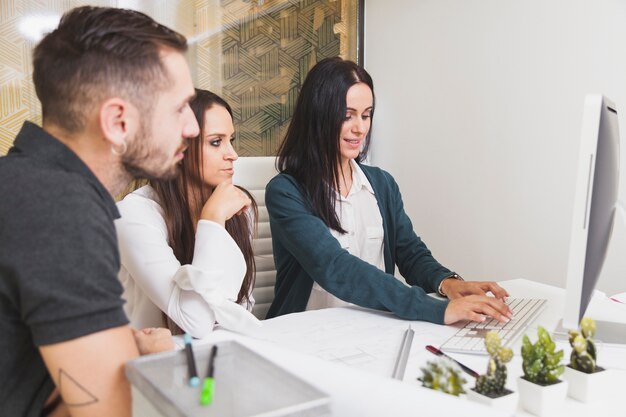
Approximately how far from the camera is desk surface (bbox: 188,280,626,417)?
2.11 feet

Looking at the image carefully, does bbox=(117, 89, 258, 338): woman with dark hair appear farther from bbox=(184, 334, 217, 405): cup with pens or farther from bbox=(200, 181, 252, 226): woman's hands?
bbox=(184, 334, 217, 405): cup with pens

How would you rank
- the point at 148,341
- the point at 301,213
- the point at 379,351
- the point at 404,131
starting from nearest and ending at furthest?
the point at 148,341 < the point at 379,351 < the point at 301,213 < the point at 404,131

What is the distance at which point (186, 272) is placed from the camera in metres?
1.21

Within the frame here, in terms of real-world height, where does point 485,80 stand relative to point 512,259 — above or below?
above

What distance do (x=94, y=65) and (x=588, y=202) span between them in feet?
2.55

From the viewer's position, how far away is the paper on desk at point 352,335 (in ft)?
3.62

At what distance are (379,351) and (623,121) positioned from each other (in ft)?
4.18

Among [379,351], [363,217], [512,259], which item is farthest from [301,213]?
[512,259]

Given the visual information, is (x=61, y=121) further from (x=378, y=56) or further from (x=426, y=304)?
(x=378, y=56)

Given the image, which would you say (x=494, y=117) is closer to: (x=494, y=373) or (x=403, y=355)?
(x=403, y=355)

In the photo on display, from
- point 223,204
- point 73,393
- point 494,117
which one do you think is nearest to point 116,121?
point 73,393

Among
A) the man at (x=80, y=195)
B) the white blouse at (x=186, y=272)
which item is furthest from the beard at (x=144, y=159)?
the white blouse at (x=186, y=272)

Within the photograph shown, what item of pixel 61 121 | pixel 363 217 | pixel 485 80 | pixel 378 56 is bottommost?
pixel 363 217

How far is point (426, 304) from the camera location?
1.35 meters
